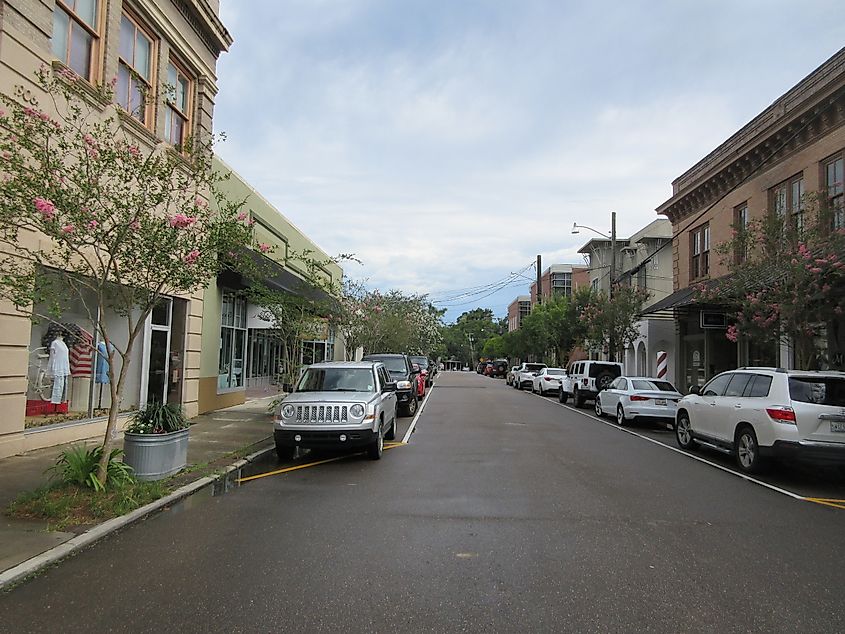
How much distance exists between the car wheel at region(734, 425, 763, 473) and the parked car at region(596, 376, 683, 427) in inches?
220

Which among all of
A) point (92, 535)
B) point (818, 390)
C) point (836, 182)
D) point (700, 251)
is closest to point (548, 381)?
point (700, 251)

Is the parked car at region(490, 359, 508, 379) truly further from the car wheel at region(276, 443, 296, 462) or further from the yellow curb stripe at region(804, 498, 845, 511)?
the yellow curb stripe at region(804, 498, 845, 511)

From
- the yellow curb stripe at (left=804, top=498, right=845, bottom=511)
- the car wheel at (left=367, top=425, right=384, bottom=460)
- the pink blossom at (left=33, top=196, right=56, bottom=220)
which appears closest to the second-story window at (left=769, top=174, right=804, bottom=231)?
the yellow curb stripe at (left=804, top=498, right=845, bottom=511)

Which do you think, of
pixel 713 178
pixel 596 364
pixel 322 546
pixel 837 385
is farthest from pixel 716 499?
pixel 713 178

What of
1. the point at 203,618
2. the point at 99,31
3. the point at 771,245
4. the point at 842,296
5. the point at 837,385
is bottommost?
the point at 203,618

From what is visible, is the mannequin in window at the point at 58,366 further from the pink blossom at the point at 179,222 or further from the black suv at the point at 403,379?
the black suv at the point at 403,379

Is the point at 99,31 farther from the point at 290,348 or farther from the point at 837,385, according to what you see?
the point at 837,385

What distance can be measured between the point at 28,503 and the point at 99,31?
27.7 ft

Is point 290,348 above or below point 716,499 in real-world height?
above

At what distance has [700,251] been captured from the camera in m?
23.8

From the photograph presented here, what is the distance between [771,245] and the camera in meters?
13.2

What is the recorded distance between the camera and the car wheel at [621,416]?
1697 centimetres

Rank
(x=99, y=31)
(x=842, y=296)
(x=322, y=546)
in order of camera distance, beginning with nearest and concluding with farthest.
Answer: (x=322, y=546) → (x=99, y=31) → (x=842, y=296)

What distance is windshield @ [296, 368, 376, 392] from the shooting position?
11.5 m
